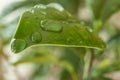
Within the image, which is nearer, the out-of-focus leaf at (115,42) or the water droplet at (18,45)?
the water droplet at (18,45)

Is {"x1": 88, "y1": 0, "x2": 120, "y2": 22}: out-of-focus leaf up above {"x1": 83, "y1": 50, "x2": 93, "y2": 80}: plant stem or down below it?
above

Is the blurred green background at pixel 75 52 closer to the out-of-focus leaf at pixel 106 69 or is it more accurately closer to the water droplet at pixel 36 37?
the out-of-focus leaf at pixel 106 69

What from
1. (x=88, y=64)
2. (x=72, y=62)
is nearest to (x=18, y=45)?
(x=88, y=64)

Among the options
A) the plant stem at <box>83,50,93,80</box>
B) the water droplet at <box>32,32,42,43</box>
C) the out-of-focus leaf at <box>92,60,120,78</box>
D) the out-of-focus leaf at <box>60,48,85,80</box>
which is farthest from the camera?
the out-of-focus leaf at <box>60,48,85,80</box>

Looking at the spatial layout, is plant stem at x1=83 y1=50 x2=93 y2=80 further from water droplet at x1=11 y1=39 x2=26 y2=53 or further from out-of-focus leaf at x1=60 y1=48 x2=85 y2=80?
out-of-focus leaf at x1=60 y1=48 x2=85 y2=80

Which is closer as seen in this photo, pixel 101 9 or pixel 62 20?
pixel 62 20

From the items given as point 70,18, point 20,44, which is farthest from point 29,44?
point 70,18

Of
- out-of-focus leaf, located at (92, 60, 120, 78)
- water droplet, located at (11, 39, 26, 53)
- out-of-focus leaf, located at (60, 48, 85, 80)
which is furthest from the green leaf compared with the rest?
out-of-focus leaf, located at (60, 48, 85, 80)

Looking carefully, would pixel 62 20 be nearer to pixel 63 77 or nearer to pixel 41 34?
pixel 41 34

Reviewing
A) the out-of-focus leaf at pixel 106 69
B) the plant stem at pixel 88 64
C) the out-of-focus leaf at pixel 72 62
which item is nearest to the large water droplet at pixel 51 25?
the plant stem at pixel 88 64
